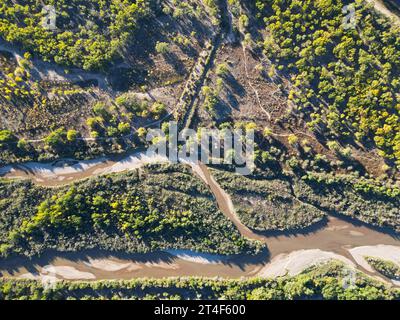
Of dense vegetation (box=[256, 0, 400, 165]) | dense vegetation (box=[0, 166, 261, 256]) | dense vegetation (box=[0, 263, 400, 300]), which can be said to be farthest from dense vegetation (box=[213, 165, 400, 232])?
dense vegetation (box=[0, 263, 400, 300])

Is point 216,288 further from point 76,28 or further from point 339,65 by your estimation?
point 76,28

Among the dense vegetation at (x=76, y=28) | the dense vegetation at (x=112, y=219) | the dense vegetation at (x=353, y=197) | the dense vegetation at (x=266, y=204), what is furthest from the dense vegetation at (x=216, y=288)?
the dense vegetation at (x=76, y=28)

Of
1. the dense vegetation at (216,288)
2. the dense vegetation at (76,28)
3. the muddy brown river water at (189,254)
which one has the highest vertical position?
the dense vegetation at (76,28)

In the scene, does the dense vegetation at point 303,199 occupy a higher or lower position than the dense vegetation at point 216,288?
higher

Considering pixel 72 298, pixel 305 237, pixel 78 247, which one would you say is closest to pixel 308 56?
pixel 305 237

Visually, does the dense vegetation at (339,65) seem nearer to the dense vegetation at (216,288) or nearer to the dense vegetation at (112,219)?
the dense vegetation at (216,288)

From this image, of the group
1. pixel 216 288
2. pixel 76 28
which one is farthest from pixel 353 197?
pixel 76 28

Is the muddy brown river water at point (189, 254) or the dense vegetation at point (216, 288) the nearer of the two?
the dense vegetation at point (216, 288)
